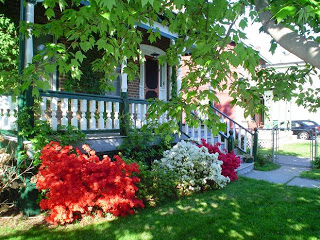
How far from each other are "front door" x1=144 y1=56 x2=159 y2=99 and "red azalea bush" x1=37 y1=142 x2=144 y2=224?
6780 millimetres

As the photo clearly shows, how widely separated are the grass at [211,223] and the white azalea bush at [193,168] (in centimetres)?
37

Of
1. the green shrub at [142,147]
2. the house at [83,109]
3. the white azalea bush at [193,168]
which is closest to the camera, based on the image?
the house at [83,109]

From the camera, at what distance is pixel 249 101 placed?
3.46 m

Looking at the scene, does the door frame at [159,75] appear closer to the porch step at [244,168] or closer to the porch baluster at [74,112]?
the porch step at [244,168]

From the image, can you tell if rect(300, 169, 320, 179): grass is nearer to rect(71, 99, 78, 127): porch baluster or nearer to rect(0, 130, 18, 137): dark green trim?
rect(71, 99, 78, 127): porch baluster

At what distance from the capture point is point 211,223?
467 centimetres

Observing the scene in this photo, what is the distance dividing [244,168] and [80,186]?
5.83 m

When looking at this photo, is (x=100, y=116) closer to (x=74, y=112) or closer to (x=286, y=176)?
(x=74, y=112)

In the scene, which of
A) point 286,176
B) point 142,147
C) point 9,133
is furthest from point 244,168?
point 9,133

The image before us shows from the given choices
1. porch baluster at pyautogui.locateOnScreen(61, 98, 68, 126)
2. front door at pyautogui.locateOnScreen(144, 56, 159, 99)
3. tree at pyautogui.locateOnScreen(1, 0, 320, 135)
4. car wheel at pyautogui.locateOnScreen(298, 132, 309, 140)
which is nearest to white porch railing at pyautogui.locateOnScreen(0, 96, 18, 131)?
porch baluster at pyautogui.locateOnScreen(61, 98, 68, 126)

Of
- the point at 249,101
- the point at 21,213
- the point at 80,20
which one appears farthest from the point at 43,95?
the point at 249,101

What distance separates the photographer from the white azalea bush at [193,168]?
6.35m

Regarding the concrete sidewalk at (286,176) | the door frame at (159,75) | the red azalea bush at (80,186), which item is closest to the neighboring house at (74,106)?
the red azalea bush at (80,186)

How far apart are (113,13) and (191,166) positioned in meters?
4.35
